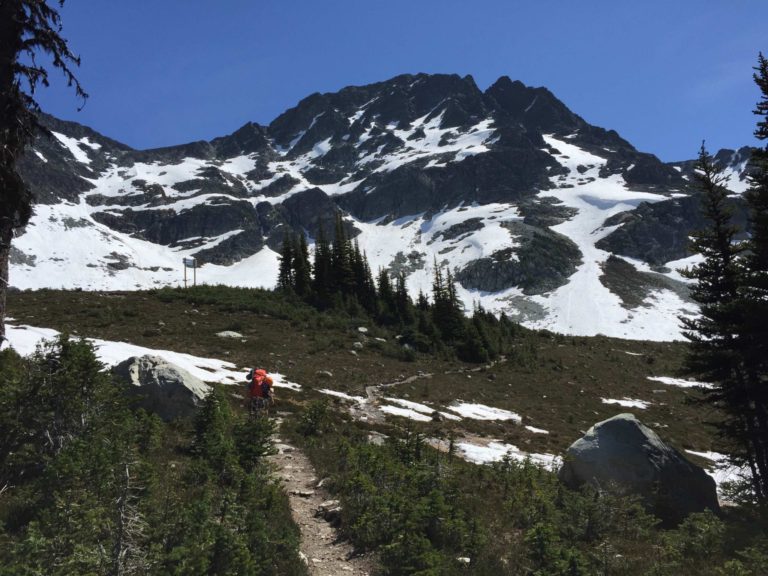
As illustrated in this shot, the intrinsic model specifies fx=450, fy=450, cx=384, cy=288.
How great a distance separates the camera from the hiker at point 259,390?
16600 millimetres

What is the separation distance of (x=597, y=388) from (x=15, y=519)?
4216cm

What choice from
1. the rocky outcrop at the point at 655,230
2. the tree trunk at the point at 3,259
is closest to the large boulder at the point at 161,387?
the tree trunk at the point at 3,259

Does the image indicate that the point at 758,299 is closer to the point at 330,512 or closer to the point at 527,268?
the point at 330,512

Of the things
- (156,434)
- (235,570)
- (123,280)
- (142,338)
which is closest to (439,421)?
(156,434)

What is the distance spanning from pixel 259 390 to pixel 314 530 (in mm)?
8628

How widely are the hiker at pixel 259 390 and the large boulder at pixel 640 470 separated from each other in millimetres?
10540

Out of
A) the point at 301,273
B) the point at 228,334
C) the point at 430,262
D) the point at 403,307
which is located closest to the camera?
the point at 228,334

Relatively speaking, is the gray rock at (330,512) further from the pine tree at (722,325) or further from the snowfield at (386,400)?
the pine tree at (722,325)

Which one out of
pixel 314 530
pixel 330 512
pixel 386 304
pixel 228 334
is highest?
pixel 386 304

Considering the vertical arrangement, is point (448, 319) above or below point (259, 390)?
above

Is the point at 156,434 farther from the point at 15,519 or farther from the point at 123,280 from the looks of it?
the point at 123,280

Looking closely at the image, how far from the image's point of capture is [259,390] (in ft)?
55.2

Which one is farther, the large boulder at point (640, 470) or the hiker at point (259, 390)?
the hiker at point (259, 390)

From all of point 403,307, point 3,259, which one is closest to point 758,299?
point 3,259
